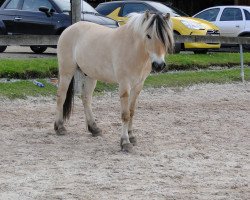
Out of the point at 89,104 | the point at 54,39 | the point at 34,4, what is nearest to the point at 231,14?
the point at 34,4

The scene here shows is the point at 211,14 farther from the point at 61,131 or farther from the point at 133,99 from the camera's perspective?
the point at 133,99

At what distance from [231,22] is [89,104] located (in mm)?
14286

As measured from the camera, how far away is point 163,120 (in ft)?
32.9

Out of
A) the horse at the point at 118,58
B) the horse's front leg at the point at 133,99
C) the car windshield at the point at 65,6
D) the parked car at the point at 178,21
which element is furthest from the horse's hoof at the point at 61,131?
the parked car at the point at 178,21

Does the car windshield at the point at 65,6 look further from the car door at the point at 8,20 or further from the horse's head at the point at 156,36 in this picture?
the horse's head at the point at 156,36

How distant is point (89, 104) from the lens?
893 centimetres

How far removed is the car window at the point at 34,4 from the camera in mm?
17778

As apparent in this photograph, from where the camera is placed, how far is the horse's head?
7359 mm

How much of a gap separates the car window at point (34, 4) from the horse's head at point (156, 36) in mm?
10530

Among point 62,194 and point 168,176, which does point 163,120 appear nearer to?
point 168,176

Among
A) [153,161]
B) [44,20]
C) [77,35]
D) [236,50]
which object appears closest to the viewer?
[153,161]

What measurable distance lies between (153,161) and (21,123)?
9.51 feet

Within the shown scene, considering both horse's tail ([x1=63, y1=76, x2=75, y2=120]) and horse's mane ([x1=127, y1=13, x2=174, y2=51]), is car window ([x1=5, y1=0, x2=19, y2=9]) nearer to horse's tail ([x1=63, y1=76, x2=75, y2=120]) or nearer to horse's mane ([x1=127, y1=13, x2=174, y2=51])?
horse's tail ([x1=63, y1=76, x2=75, y2=120])

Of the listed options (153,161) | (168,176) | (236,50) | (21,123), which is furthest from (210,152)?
(236,50)
